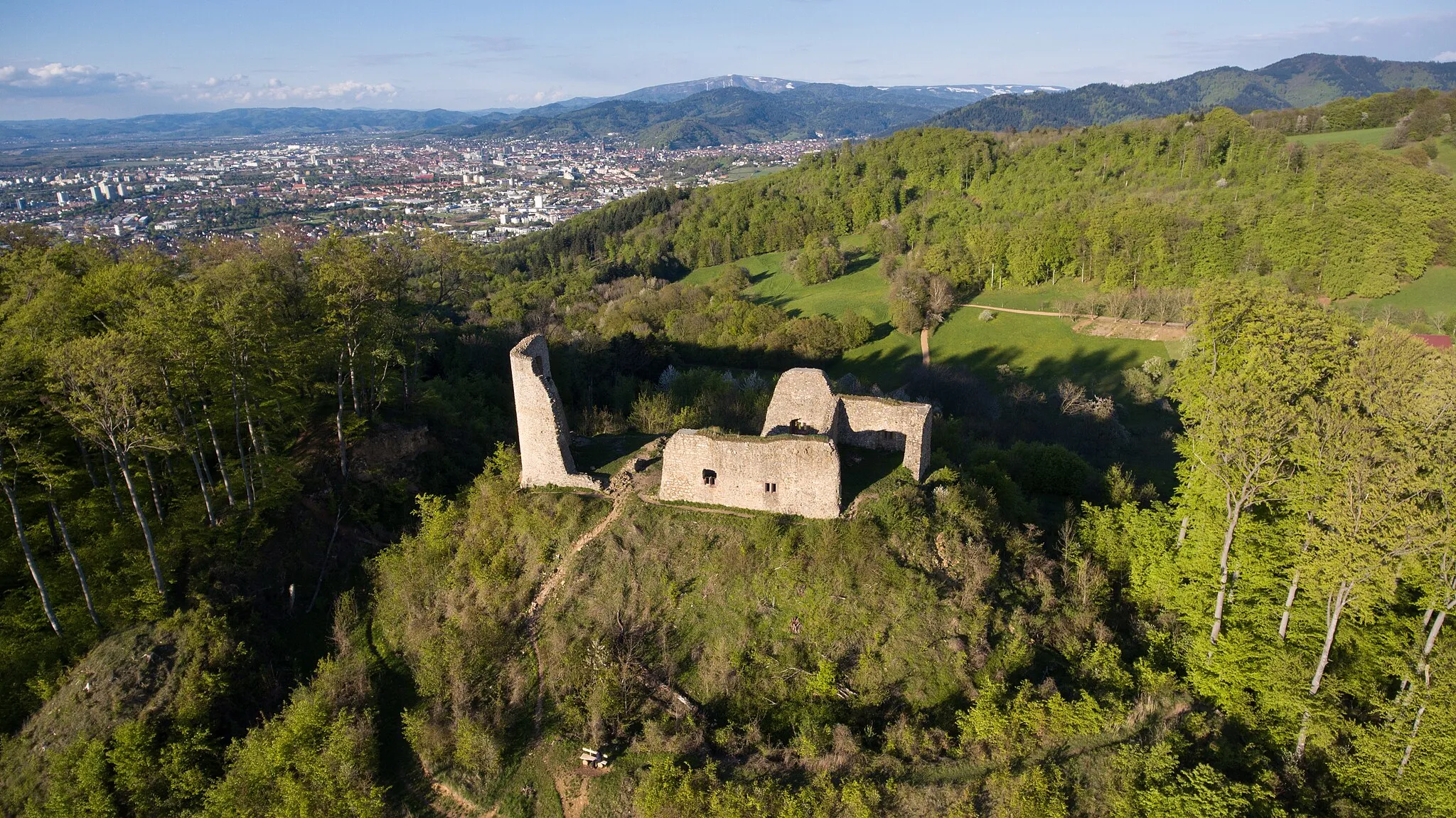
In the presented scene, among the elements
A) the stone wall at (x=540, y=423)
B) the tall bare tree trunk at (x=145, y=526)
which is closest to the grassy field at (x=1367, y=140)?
the stone wall at (x=540, y=423)

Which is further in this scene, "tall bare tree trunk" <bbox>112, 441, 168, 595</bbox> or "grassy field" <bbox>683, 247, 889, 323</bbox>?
"grassy field" <bbox>683, 247, 889, 323</bbox>

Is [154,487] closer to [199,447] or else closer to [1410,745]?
[199,447]

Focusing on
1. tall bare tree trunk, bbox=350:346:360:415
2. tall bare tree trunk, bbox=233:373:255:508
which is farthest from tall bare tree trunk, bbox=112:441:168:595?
tall bare tree trunk, bbox=350:346:360:415

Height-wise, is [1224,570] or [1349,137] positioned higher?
[1349,137]

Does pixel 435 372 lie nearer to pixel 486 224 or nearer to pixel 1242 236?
pixel 1242 236

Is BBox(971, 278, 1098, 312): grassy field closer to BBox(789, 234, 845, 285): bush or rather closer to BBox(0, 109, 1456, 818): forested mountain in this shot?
BBox(789, 234, 845, 285): bush

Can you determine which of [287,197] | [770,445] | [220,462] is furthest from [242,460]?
[287,197]
